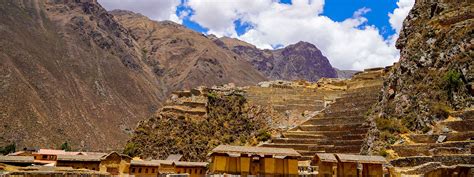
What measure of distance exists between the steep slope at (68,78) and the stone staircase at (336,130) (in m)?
57.7

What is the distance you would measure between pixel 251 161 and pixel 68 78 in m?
111

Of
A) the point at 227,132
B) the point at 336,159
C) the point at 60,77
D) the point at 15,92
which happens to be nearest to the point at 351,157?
the point at 336,159

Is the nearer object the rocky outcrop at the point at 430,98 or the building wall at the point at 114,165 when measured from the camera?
the rocky outcrop at the point at 430,98

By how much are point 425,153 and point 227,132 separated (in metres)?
35.2

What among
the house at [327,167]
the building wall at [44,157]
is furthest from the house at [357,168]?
the building wall at [44,157]

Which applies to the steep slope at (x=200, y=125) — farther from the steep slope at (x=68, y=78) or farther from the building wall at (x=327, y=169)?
the steep slope at (x=68, y=78)

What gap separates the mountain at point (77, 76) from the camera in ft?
331

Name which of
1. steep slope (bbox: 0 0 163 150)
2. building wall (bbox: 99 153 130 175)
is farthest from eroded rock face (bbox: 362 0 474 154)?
steep slope (bbox: 0 0 163 150)

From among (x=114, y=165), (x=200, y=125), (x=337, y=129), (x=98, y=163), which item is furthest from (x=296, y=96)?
(x=98, y=163)

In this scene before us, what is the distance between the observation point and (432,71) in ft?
131

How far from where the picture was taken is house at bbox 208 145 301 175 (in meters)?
29.7

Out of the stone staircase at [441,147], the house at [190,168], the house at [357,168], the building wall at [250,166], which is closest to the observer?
the stone staircase at [441,147]

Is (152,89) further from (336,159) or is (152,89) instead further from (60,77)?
(336,159)

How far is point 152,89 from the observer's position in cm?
17175
